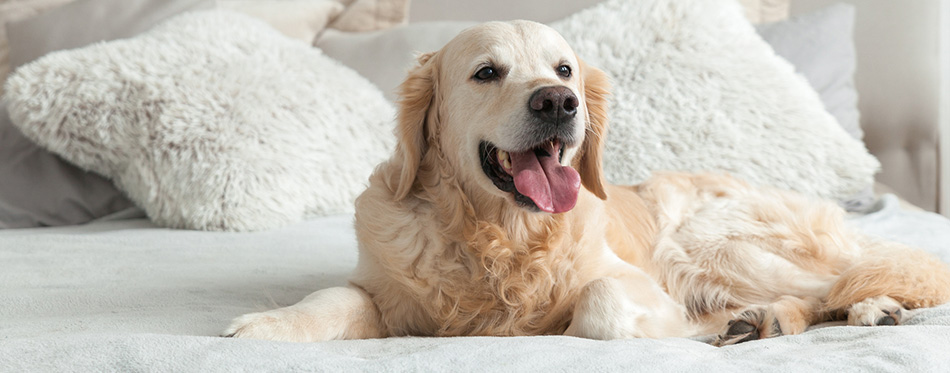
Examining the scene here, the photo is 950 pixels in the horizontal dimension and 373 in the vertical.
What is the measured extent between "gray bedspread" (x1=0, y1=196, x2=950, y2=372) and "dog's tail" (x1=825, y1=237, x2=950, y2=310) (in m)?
0.10

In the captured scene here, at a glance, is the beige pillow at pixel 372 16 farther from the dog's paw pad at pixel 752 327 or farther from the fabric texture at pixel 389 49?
the dog's paw pad at pixel 752 327

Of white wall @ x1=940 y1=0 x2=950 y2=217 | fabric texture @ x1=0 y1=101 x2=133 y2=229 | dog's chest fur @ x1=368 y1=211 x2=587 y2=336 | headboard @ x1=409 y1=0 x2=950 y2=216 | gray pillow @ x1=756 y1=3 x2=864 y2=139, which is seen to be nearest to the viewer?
dog's chest fur @ x1=368 y1=211 x2=587 y2=336

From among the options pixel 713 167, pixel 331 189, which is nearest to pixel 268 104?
pixel 331 189

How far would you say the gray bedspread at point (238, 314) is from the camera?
1129 millimetres

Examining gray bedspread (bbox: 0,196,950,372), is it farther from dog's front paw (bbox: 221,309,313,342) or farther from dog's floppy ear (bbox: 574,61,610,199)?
dog's floppy ear (bbox: 574,61,610,199)

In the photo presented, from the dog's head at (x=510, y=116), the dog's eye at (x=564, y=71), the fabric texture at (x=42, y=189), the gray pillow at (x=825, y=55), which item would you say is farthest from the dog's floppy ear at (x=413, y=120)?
the gray pillow at (x=825, y=55)

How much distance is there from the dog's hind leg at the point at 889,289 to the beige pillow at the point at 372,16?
261 centimetres

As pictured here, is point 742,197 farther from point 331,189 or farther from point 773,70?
point 331,189

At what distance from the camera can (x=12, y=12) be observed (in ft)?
11.9

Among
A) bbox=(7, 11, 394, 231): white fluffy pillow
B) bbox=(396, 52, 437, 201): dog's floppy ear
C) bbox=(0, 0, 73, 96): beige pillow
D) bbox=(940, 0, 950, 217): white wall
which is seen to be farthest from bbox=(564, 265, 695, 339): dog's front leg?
bbox=(0, 0, 73, 96): beige pillow

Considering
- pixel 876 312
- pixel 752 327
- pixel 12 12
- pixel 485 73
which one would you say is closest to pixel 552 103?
pixel 485 73

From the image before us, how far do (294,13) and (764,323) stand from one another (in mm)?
2750

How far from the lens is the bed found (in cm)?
113

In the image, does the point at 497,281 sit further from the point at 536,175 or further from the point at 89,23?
the point at 89,23
